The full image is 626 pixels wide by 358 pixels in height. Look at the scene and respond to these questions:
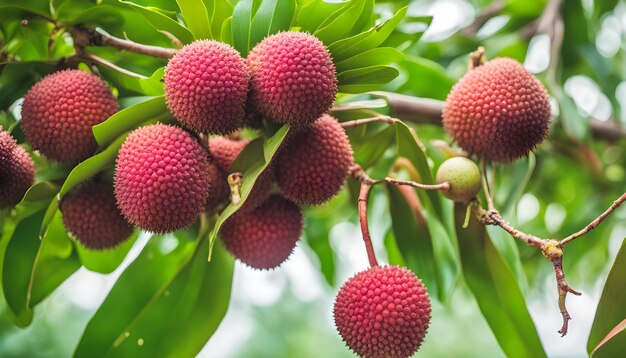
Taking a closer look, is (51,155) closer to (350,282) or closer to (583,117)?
(350,282)

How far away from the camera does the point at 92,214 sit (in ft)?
2.89

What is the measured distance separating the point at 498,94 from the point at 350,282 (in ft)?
1.08

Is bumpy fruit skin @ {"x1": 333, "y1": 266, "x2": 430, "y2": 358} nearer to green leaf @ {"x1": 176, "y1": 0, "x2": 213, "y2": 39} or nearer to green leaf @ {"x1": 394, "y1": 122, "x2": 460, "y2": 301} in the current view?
green leaf @ {"x1": 394, "y1": 122, "x2": 460, "y2": 301}

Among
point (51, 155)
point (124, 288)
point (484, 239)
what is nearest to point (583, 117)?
point (484, 239)

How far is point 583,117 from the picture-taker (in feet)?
5.18

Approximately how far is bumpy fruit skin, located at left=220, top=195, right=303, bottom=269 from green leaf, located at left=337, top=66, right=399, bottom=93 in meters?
0.19

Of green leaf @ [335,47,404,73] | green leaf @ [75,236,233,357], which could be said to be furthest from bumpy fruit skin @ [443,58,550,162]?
green leaf @ [75,236,233,357]

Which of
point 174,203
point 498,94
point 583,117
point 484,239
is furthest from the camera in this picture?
point 583,117

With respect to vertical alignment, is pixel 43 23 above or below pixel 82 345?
above

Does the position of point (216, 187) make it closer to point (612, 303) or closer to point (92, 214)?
point (92, 214)

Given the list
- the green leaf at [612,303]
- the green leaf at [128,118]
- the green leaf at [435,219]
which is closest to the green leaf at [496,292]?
the green leaf at [435,219]

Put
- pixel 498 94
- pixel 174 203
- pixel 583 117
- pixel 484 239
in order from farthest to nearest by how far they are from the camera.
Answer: pixel 583 117 < pixel 484 239 < pixel 498 94 < pixel 174 203

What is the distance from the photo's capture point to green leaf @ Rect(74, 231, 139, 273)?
1127 millimetres

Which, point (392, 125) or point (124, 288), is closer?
point (392, 125)
